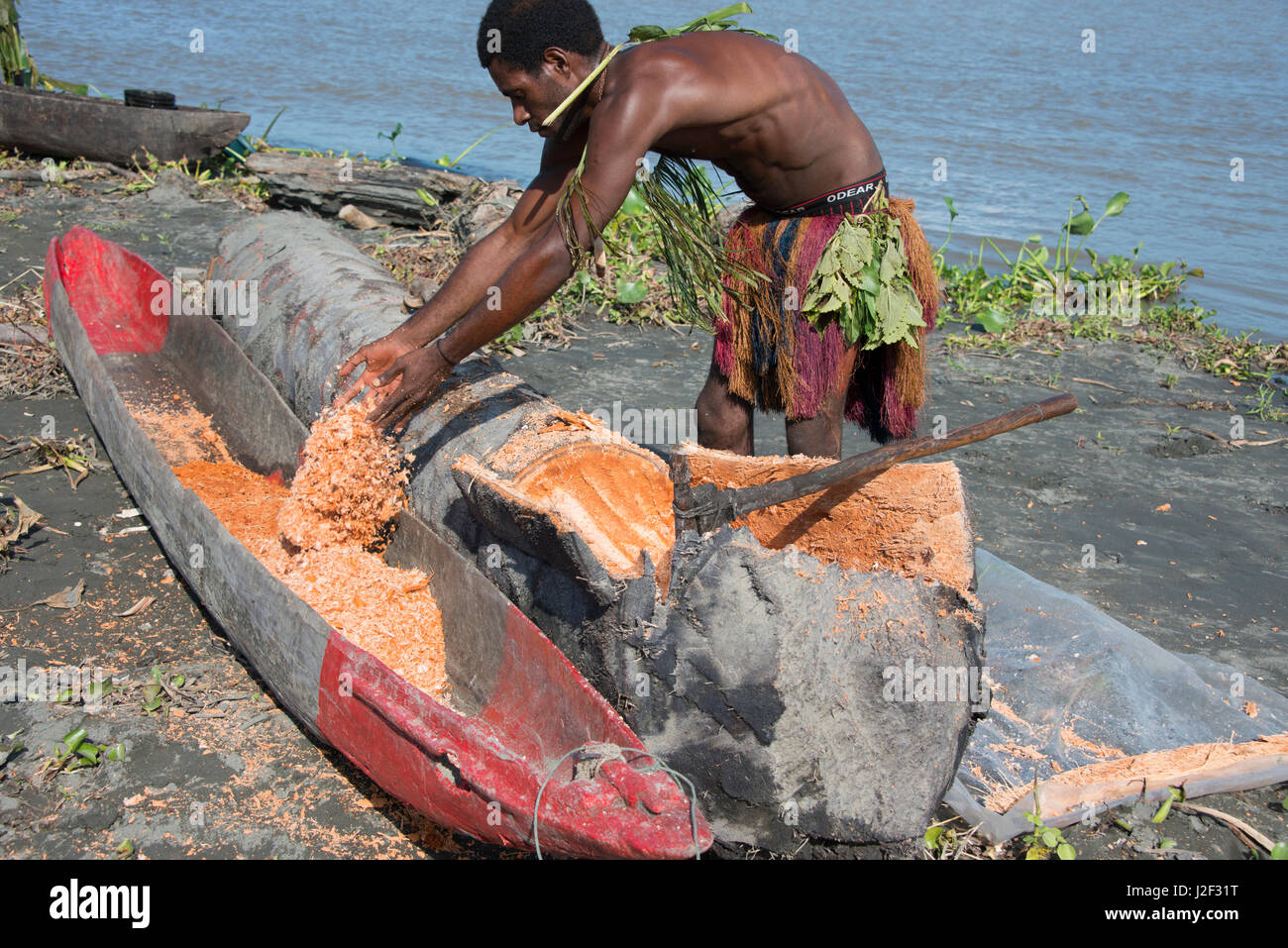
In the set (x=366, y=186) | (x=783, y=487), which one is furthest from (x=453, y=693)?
(x=366, y=186)

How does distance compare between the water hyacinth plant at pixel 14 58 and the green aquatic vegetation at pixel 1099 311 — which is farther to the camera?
the water hyacinth plant at pixel 14 58

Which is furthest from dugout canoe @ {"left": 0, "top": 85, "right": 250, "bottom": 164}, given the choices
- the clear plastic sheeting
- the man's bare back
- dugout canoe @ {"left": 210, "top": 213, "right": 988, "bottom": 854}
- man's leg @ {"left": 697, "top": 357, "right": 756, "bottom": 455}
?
the clear plastic sheeting

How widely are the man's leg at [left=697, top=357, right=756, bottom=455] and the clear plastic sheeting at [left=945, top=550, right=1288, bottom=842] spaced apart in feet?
3.37

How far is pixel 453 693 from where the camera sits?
3.02 m

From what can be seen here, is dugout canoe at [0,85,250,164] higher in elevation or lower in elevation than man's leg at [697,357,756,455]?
higher

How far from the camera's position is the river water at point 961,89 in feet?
31.6

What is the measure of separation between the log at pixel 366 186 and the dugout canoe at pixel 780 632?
5.30 meters

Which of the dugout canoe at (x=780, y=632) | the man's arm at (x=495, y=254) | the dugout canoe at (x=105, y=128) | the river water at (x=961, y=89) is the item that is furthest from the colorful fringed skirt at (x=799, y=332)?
the dugout canoe at (x=105, y=128)

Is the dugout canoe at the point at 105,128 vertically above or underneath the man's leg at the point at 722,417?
above

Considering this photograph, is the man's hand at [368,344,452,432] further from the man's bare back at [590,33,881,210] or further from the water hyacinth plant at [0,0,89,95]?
the water hyacinth plant at [0,0,89,95]

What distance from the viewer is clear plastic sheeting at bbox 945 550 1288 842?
107 inches

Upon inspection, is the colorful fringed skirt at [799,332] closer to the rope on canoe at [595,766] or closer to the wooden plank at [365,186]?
the rope on canoe at [595,766]

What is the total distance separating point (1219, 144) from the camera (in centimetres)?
1135
